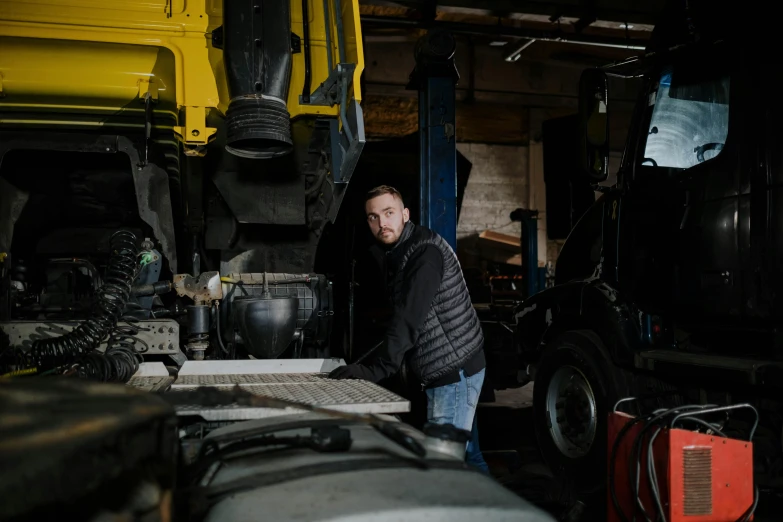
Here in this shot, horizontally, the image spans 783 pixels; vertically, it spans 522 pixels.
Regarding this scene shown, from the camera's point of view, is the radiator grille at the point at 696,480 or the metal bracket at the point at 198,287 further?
the metal bracket at the point at 198,287

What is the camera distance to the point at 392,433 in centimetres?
115

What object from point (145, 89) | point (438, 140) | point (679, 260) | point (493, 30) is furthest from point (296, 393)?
point (493, 30)

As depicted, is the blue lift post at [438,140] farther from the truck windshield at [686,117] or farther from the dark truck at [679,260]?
the truck windshield at [686,117]

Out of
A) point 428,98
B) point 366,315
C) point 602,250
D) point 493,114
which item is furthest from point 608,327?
point 493,114

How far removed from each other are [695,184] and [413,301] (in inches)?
69.5

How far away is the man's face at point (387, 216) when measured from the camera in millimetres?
2791

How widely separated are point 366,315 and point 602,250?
2.37 metres

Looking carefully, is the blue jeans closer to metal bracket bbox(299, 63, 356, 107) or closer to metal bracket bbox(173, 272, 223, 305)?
metal bracket bbox(173, 272, 223, 305)

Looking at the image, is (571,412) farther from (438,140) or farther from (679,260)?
(438,140)

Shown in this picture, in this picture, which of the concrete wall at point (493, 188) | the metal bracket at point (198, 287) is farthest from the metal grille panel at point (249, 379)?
the concrete wall at point (493, 188)

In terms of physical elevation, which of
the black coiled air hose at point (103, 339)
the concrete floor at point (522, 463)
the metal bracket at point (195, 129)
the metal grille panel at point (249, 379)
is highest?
the metal bracket at point (195, 129)

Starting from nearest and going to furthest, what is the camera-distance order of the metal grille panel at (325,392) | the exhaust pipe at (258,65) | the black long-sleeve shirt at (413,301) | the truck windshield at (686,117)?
the metal grille panel at (325,392)
the black long-sleeve shirt at (413,301)
the exhaust pipe at (258,65)
the truck windshield at (686,117)

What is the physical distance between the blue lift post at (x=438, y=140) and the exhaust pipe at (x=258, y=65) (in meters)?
1.77

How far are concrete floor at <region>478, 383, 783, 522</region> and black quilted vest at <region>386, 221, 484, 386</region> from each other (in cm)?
107
